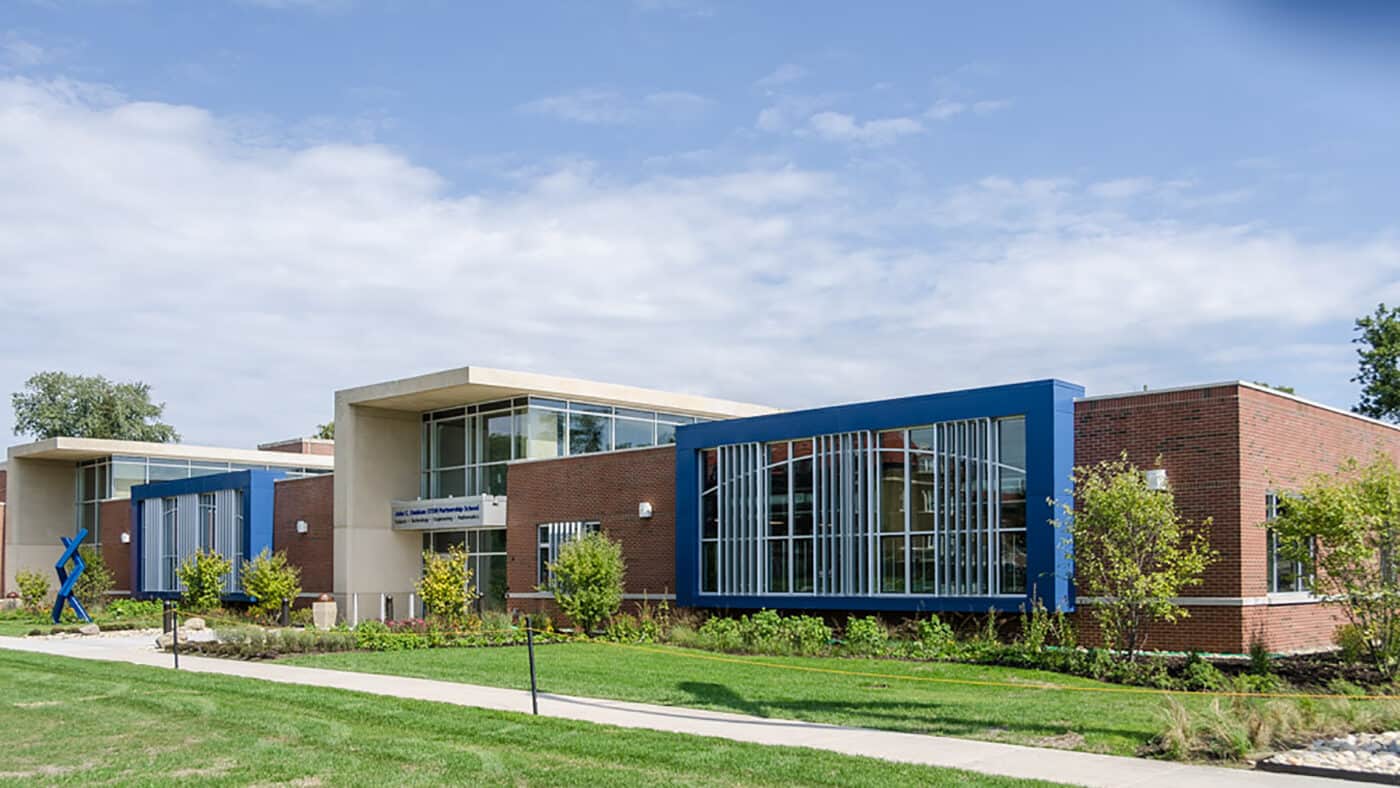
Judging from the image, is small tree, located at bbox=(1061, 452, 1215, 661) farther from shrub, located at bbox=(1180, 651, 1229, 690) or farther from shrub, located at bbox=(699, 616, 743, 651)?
shrub, located at bbox=(699, 616, 743, 651)

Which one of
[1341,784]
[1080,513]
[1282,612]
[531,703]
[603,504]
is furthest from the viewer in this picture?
[603,504]

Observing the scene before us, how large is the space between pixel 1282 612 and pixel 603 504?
1583cm

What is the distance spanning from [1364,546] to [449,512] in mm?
25259

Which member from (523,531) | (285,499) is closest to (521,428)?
(523,531)

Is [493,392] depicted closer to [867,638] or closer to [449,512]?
[449,512]

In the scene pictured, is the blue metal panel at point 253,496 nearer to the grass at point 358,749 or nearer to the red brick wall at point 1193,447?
the grass at point 358,749

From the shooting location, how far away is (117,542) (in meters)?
52.1

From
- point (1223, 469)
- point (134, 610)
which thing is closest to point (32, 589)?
point (134, 610)

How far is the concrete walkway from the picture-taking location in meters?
10.4

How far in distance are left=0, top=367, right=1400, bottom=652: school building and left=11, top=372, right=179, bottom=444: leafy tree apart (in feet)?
129

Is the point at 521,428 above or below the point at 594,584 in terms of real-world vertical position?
above

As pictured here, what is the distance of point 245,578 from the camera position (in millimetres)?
39125

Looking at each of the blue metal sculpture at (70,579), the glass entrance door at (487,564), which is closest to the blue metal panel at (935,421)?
the glass entrance door at (487,564)

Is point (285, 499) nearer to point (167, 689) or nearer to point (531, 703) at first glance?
point (167, 689)
